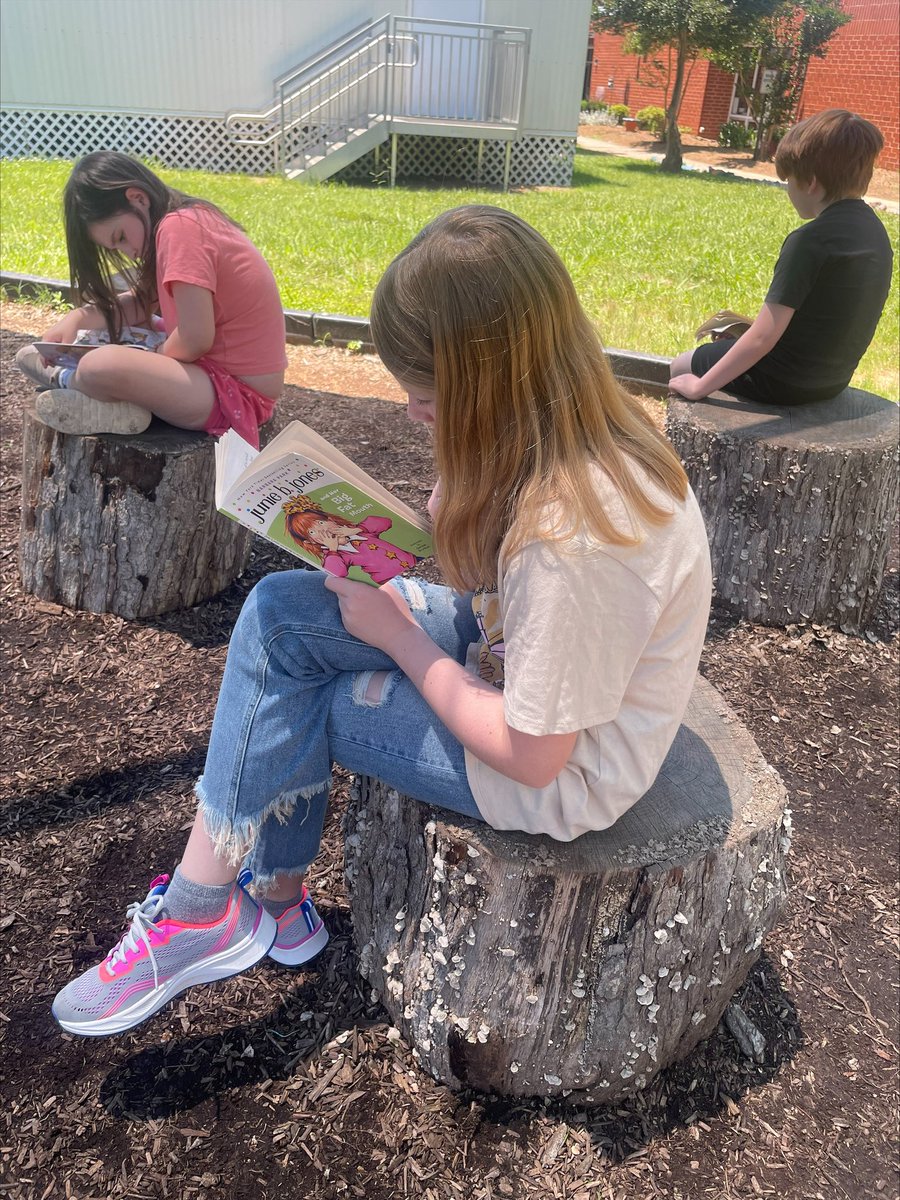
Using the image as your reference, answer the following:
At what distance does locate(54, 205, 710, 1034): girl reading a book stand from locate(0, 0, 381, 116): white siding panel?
574 inches

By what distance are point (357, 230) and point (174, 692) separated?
26.1 ft

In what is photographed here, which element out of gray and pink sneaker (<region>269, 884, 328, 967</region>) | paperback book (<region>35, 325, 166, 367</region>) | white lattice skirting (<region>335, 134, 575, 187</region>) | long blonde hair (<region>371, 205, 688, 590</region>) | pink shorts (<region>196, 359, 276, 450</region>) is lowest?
white lattice skirting (<region>335, 134, 575, 187</region>)

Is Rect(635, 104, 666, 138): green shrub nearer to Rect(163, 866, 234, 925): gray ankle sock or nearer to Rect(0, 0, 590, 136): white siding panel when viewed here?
Rect(0, 0, 590, 136): white siding panel

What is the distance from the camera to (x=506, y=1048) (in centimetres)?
176

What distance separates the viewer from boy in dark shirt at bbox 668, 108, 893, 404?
11.0 feet

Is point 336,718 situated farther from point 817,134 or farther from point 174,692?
point 817,134

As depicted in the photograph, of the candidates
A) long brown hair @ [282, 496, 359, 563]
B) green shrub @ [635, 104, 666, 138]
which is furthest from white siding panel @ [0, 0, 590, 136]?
long brown hair @ [282, 496, 359, 563]

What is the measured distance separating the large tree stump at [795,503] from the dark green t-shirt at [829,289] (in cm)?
21

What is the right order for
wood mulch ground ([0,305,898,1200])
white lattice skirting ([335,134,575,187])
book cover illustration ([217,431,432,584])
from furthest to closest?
1. white lattice skirting ([335,134,575,187])
2. wood mulch ground ([0,305,898,1200])
3. book cover illustration ([217,431,432,584])

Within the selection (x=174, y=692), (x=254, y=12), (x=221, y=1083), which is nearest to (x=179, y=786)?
(x=174, y=692)

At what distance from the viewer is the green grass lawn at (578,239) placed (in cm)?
725

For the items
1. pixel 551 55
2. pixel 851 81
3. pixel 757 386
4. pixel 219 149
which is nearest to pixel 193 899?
pixel 757 386

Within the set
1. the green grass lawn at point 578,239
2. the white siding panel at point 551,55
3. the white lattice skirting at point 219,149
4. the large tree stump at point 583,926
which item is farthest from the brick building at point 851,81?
the large tree stump at point 583,926

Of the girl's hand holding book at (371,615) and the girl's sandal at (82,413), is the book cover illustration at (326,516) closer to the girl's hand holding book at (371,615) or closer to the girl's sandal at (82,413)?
the girl's hand holding book at (371,615)
